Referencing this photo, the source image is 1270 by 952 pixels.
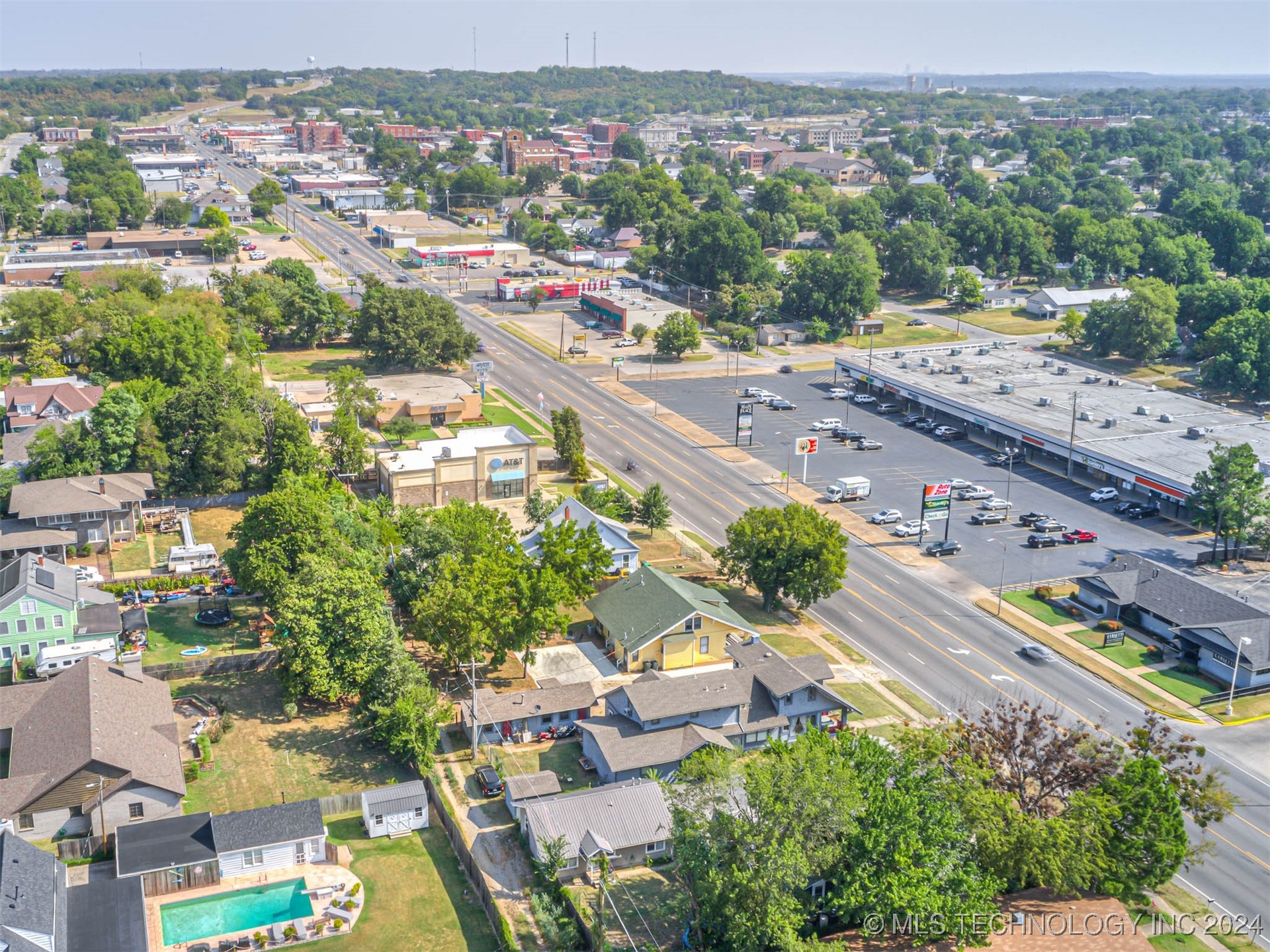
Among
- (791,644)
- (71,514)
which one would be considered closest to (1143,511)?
(791,644)

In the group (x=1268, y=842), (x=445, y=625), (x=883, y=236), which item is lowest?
(x=1268, y=842)

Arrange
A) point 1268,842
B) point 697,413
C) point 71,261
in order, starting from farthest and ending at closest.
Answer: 1. point 71,261
2. point 697,413
3. point 1268,842

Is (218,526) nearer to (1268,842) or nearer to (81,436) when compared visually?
(81,436)

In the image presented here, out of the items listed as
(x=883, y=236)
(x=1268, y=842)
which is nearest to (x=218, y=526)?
(x=1268, y=842)

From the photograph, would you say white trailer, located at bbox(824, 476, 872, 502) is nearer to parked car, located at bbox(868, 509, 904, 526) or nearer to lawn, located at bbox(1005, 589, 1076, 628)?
parked car, located at bbox(868, 509, 904, 526)

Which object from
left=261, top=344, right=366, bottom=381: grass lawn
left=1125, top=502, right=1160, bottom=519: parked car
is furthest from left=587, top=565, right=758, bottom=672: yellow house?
left=261, top=344, right=366, bottom=381: grass lawn

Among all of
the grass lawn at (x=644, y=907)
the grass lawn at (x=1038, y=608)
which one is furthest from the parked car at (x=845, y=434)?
the grass lawn at (x=644, y=907)
